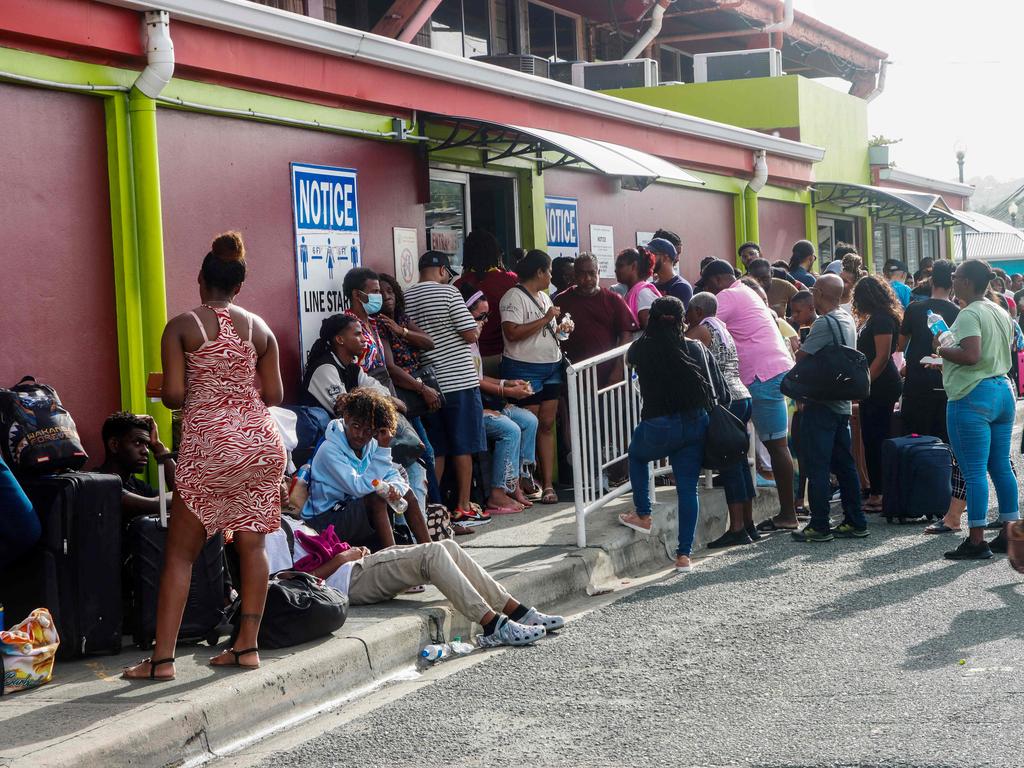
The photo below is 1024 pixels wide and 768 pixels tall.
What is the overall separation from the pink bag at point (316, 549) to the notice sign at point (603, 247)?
649cm

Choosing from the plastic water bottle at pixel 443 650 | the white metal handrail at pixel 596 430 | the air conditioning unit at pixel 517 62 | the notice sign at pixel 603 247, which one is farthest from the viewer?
the air conditioning unit at pixel 517 62

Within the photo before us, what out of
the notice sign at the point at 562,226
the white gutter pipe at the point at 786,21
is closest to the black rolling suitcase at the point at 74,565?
the notice sign at the point at 562,226

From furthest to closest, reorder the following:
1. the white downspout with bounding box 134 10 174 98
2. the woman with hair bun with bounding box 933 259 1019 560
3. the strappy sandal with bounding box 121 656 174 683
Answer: the woman with hair bun with bounding box 933 259 1019 560
the white downspout with bounding box 134 10 174 98
the strappy sandal with bounding box 121 656 174 683

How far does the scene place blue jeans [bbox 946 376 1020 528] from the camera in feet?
26.8

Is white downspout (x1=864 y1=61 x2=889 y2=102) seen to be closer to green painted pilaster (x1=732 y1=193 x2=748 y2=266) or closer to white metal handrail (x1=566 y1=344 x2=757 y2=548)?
green painted pilaster (x1=732 y1=193 x2=748 y2=266)

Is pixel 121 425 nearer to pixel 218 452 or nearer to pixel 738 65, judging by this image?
pixel 218 452

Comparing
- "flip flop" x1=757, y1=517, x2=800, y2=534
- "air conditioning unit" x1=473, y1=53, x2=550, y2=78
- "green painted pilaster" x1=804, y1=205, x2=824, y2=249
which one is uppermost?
"air conditioning unit" x1=473, y1=53, x2=550, y2=78

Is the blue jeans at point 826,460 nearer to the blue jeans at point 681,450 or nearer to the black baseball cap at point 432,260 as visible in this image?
the blue jeans at point 681,450

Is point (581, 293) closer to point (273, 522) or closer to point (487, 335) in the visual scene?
point (487, 335)

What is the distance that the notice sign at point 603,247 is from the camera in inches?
509

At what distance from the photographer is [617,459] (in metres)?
9.41

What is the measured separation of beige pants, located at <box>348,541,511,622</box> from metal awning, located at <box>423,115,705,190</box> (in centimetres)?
387

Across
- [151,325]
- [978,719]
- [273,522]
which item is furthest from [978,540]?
[151,325]

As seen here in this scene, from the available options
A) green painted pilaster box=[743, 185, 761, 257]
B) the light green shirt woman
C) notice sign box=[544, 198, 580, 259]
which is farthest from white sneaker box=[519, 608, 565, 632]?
green painted pilaster box=[743, 185, 761, 257]
